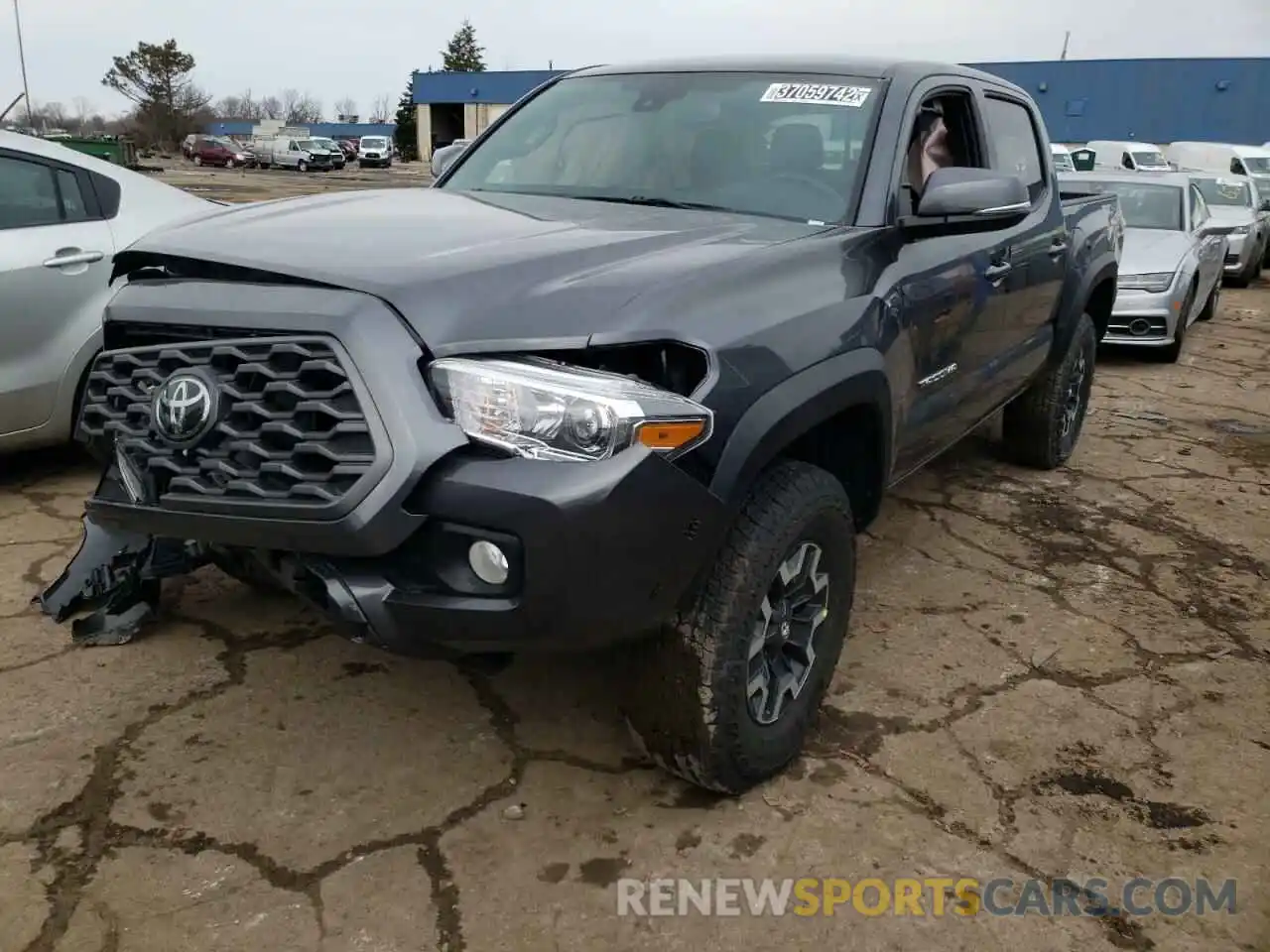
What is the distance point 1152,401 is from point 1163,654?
4.35m

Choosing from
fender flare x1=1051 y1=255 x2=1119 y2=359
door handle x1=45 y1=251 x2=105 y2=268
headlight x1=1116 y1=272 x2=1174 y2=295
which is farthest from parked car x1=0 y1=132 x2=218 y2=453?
headlight x1=1116 y1=272 x2=1174 y2=295

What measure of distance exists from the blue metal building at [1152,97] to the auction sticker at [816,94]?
3440 centimetres

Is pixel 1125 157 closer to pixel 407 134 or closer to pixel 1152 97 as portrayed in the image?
pixel 1152 97

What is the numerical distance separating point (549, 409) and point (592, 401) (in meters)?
0.08

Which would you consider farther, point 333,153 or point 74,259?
point 333,153

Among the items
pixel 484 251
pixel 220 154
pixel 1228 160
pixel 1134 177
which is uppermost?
pixel 1228 160

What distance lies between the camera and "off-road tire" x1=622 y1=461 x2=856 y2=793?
2285mm

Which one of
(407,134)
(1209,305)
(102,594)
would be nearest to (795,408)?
(102,594)

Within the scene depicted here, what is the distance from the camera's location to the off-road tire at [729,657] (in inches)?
90.0

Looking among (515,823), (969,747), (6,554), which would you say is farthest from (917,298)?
(6,554)

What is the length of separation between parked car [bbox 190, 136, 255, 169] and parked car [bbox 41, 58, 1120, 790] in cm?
5597

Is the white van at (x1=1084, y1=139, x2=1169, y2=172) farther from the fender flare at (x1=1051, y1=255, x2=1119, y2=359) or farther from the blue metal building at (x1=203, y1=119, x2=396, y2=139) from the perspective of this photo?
the blue metal building at (x1=203, y1=119, x2=396, y2=139)

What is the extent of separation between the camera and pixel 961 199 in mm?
2844

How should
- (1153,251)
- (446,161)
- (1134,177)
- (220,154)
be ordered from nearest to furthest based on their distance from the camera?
(446,161) → (1153,251) → (1134,177) → (220,154)
